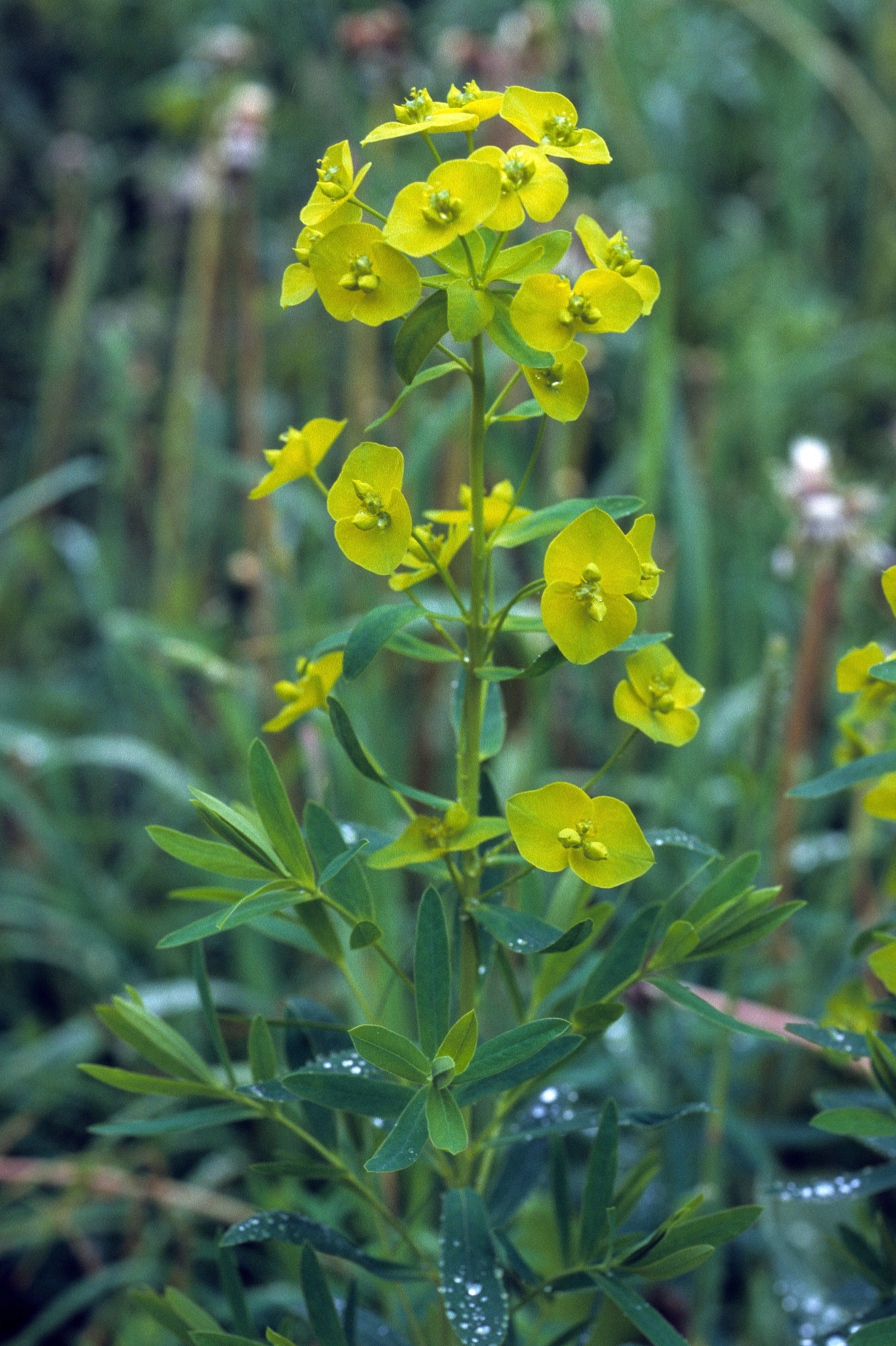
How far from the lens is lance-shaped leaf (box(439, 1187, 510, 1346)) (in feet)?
1.40

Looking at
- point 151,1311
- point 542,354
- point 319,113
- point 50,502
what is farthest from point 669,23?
point 151,1311

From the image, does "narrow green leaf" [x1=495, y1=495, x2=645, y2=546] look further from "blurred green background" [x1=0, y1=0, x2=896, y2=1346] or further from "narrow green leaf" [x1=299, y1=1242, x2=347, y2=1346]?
"narrow green leaf" [x1=299, y1=1242, x2=347, y2=1346]

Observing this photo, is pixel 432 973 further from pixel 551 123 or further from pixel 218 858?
pixel 551 123

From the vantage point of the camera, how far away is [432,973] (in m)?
0.43

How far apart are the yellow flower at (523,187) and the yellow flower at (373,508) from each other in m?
0.09

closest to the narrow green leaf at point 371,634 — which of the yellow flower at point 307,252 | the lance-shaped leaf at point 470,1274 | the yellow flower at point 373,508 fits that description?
the yellow flower at point 373,508

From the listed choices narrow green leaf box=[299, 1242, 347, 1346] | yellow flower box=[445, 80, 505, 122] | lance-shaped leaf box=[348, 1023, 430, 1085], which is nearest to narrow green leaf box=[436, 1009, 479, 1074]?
lance-shaped leaf box=[348, 1023, 430, 1085]

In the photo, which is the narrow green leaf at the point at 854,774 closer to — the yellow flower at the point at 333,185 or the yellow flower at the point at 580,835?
the yellow flower at the point at 580,835

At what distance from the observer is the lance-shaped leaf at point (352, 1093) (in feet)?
1.38

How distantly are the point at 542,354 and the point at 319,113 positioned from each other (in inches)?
70.9

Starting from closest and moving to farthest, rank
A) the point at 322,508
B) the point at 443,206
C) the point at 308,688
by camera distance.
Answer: the point at 443,206 < the point at 308,688 < the point at 322,508

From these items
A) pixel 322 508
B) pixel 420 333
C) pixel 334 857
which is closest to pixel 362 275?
pixel 420 333

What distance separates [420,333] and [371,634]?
4.4 inches

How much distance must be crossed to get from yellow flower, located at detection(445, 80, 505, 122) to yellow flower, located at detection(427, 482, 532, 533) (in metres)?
0.14
